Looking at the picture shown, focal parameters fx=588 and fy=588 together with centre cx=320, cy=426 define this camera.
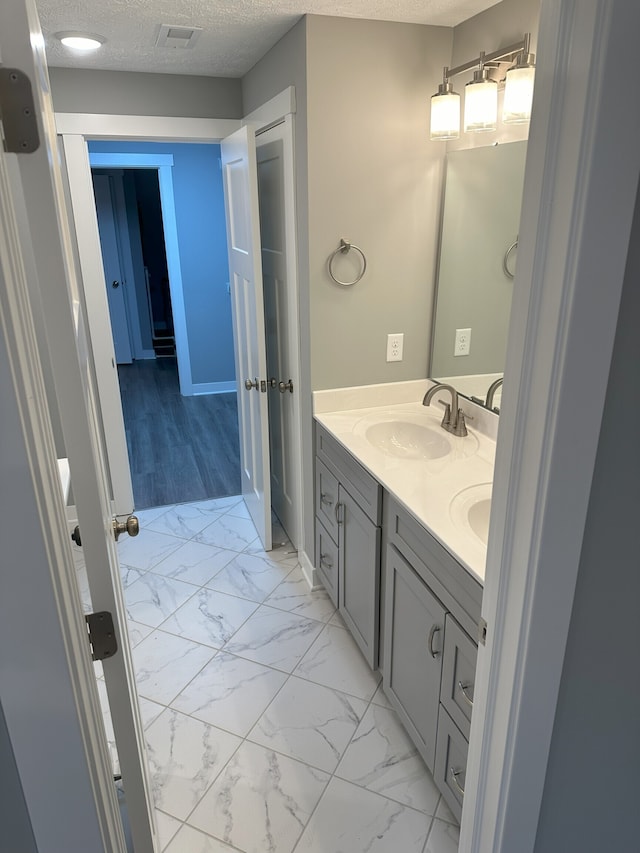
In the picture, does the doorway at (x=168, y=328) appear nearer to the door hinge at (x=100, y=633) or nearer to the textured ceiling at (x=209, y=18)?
the textured ceiling at (x=209, y=18)

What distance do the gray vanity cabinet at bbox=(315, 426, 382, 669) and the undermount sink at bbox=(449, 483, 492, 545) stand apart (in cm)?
30

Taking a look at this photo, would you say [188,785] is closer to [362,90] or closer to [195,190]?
[362,90]

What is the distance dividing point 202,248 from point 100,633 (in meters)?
4.84

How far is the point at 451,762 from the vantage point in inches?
63.9

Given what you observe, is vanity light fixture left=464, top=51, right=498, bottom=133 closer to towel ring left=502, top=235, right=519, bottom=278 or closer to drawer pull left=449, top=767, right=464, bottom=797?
towel ring left=502, top=235, right=519, bottom=278

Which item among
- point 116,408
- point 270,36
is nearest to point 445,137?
point 270,36

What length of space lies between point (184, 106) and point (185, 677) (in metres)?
2.60

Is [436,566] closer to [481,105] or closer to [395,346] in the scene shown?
[395,346]

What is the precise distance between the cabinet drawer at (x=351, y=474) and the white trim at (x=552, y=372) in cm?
87

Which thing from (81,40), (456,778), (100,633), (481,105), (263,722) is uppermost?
(81,40)

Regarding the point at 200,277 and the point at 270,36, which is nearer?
the point at 270,36

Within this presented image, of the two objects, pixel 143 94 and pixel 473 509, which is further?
pixel 143 94

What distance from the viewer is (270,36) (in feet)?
7.34

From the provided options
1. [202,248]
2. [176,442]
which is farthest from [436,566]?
[202,248]
